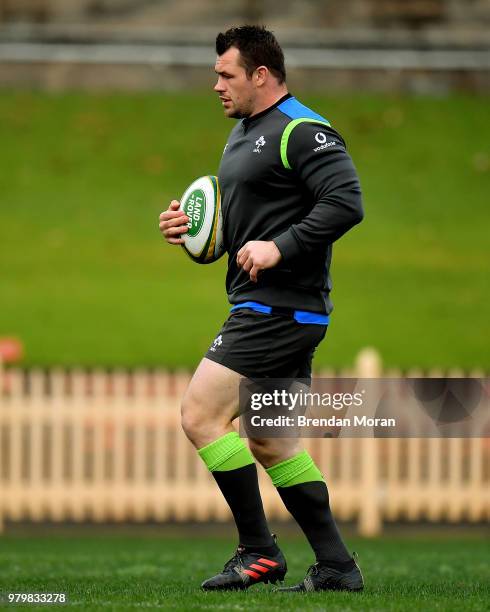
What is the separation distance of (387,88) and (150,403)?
652 inches

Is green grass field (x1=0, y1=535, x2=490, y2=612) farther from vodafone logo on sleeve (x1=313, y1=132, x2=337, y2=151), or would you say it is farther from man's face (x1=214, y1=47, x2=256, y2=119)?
man's face (x1=214, y1=47, x2=256, y2=119)

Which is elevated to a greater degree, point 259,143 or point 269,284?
point 259,143

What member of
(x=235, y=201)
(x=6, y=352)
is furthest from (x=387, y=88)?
(x=235, y=201)

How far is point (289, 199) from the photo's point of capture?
5035mm

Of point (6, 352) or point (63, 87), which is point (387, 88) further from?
point (6, 352)

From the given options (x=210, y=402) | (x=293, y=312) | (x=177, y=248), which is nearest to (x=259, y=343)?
(x=293, y=312)

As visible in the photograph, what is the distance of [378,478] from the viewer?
37.1ft

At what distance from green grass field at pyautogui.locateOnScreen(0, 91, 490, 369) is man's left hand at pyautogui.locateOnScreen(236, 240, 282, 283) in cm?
1004

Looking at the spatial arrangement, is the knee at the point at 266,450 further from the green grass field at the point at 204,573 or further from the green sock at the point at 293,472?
the green grass field at the point at 204,573

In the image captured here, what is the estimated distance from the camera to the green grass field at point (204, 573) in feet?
15.2

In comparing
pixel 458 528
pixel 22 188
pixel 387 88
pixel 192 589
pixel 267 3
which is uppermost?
pixel 267 3

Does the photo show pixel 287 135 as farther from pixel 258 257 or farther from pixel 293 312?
pixel 293 312

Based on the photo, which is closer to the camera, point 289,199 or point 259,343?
point 259,343

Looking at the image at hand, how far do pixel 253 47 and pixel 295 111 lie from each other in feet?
1.03
